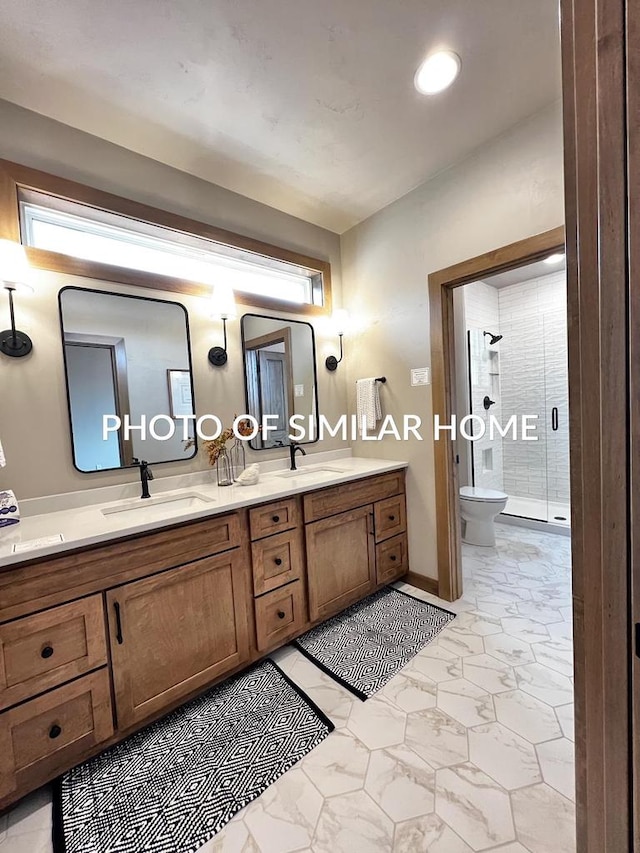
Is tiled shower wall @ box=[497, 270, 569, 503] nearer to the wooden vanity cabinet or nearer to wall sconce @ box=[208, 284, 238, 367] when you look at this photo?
the wooden vanity cabinet

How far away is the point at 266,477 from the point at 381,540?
885mm

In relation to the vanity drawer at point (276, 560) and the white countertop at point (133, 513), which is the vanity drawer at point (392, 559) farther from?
the vanity drawer at point (276, 560)

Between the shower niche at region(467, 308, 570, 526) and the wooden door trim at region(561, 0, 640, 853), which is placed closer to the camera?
the wooden door trim at region(561, 0, 640, 853)

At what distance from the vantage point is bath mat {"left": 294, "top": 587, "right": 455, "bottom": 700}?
1.75m

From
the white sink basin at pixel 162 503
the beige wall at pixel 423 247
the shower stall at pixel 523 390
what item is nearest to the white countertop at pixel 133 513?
the white sink basin at pixel 162 503

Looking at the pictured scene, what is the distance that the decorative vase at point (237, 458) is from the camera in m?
2.24

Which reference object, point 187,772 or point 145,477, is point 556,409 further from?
point 187,772

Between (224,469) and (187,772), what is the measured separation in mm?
1338

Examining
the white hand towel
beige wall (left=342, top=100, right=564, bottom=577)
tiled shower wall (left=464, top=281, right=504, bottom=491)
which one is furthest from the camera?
tiled shower wall (left=464, top=281, right=504, bottom=491)

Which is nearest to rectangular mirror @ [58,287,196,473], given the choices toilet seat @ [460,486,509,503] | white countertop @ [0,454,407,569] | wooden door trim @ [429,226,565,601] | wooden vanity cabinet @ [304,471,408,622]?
white countertop @ [0,454,407,569]

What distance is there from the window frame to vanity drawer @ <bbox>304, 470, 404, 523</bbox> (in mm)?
1333

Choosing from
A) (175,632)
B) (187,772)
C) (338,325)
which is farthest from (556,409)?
(187,772)

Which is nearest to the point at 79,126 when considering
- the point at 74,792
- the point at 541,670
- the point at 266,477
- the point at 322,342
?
the point at 322,342

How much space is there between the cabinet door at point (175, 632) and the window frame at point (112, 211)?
153cm
